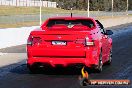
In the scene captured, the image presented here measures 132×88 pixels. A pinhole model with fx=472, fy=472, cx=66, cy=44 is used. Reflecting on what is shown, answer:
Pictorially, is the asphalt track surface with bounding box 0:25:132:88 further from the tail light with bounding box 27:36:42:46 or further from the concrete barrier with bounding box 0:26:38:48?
the concrete barrier with bounding box 0:26:38:48

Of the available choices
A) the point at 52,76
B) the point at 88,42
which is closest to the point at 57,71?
the point at 52,76

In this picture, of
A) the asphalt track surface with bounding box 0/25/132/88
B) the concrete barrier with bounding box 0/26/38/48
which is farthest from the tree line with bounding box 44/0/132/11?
the asphalt track surface with bounding box 0/25/132/88

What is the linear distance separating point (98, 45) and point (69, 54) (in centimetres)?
102

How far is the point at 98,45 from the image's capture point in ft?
42.3

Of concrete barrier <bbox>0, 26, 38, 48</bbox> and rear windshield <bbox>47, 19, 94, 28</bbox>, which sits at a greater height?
rear windshield <bbox>47, 19, 94, 28</bbox>

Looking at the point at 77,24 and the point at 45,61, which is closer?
the point at 45,61

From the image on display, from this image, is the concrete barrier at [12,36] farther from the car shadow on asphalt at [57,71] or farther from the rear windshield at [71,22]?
the rear windshield at [71,22]

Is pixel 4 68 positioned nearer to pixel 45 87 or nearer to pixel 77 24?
pixel 77 24

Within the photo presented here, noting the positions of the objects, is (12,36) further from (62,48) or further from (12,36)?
(62,48)

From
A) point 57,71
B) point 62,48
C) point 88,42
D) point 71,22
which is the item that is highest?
point 71,22

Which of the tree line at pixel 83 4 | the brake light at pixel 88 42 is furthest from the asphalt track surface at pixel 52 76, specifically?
the tree line at pixel 83 4

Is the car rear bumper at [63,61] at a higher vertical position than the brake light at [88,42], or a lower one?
lower

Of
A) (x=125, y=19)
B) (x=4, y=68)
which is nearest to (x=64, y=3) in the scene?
(x=125, y=19)

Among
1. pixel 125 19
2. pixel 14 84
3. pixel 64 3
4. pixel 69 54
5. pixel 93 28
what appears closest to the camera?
pixel 14 84
